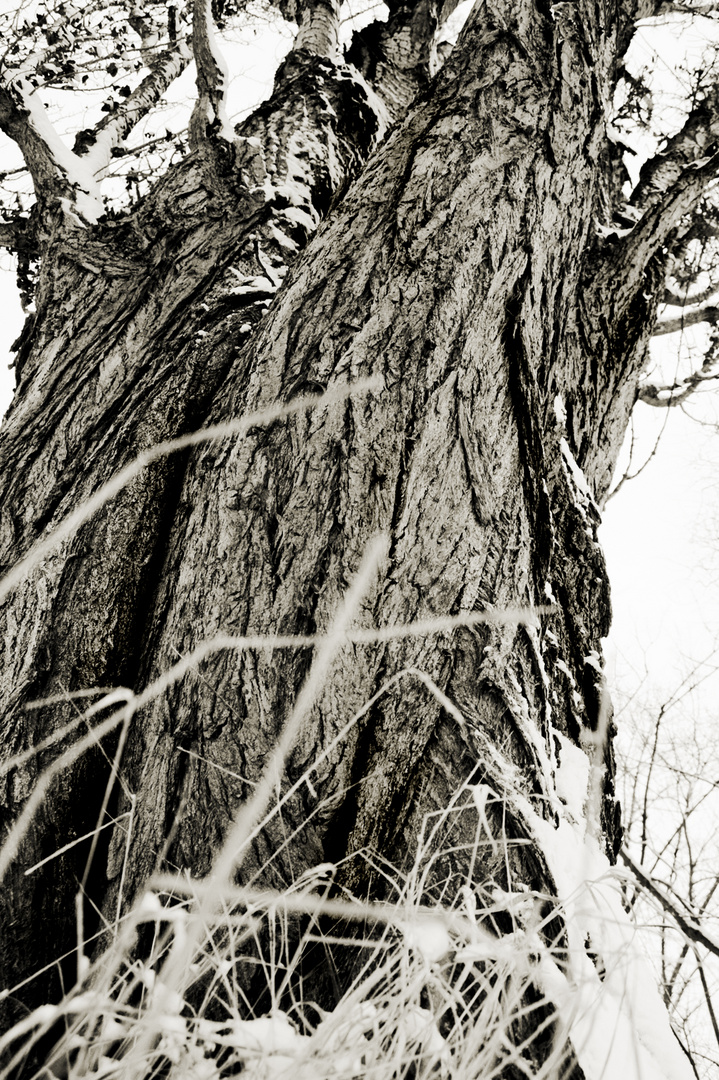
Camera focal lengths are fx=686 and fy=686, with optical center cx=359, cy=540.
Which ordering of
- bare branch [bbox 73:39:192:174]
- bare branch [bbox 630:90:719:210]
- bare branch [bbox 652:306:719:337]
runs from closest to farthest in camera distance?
bare branch [bbox 630:90:719:210]
bare branch [bbox 73:39:192:174]
bare branch [bbox 652:306:719:337]

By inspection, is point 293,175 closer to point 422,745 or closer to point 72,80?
point 72,80

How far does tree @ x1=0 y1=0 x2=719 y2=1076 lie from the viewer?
3.74 feet

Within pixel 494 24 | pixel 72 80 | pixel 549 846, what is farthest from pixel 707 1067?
pixel 72 80

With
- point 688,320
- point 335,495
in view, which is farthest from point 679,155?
point 335,495

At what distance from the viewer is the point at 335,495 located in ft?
4.19

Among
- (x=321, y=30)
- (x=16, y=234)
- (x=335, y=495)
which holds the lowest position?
(x=335, y=495)

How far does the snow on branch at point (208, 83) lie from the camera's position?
1827 mm

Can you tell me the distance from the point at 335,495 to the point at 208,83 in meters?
1.32

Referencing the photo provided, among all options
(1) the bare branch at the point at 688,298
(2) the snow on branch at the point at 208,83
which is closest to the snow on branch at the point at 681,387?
(1) the bare branch at the point at 688,298

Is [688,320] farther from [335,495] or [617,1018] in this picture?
[617,1018]

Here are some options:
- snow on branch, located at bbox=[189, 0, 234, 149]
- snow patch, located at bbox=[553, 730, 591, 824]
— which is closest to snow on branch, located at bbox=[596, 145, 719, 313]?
snow on branch, located at bbox=[189, 0, 234, 149]

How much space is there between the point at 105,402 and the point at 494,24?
1312 millimetres

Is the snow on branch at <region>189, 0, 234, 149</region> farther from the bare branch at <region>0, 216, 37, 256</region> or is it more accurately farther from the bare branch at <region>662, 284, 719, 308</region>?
the bare branch at <region>662, 284, 719, 308</region>

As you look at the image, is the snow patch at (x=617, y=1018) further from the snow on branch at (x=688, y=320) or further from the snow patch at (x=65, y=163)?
the snow on branch at (x=688, y=320)
